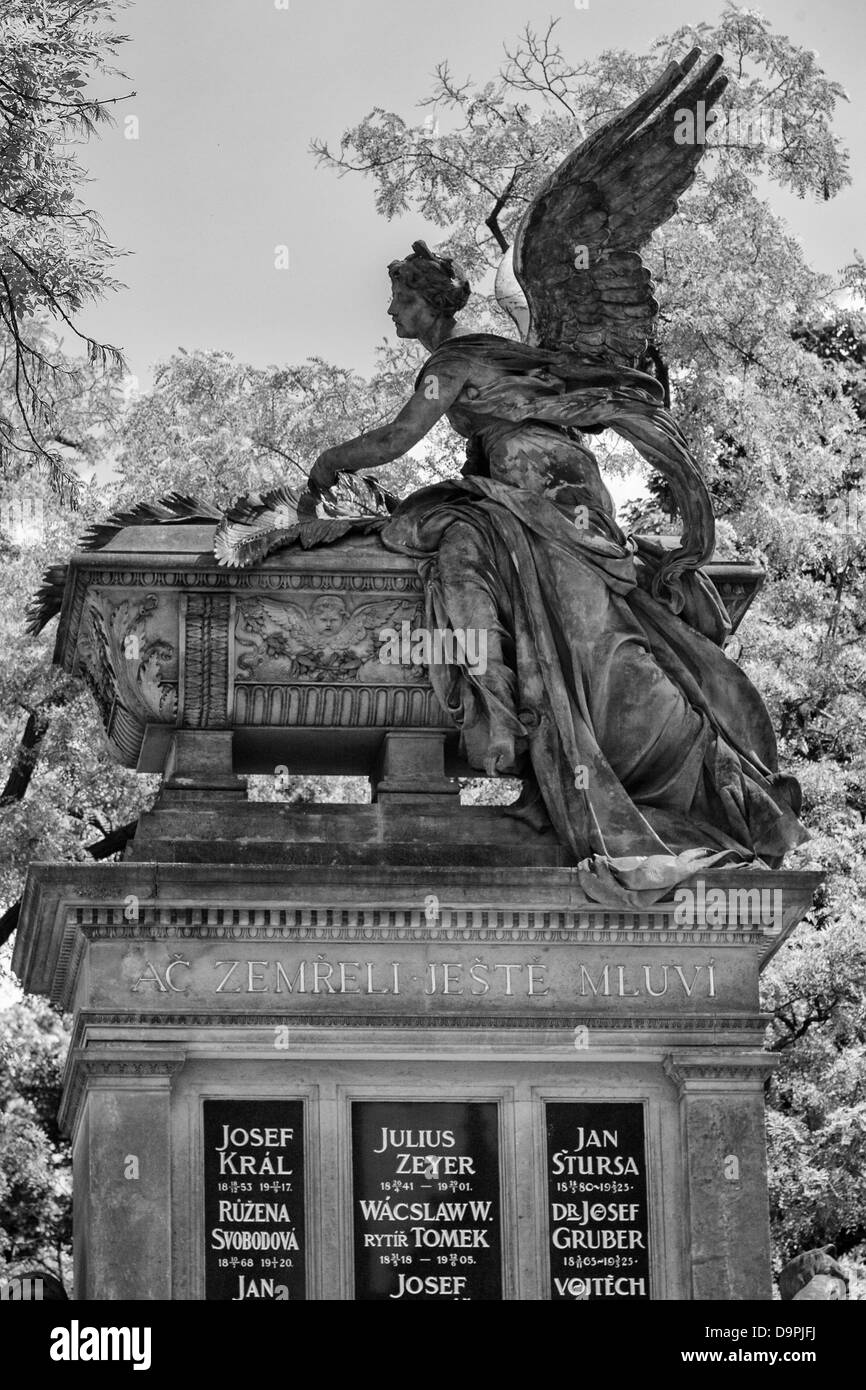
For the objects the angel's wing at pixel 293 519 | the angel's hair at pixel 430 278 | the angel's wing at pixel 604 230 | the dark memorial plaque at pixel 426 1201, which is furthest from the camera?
the angel's hair at pixel 430 278

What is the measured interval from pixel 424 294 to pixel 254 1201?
5.19 meters

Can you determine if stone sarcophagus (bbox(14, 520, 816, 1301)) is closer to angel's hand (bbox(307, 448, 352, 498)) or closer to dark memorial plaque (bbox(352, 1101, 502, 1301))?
dark memorial plaque (bbox(352, 1101, 502, 1301))

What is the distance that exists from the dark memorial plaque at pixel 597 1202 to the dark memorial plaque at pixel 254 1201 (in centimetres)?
127

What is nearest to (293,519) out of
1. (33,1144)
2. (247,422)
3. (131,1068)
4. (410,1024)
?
(410,1024)

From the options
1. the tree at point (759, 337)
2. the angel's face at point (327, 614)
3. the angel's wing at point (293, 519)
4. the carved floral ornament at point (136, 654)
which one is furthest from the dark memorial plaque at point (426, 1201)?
the tree at point (759, 337)

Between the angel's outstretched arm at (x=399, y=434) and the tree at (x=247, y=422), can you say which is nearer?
the angel's outstretched arm at (x=399, y=434)

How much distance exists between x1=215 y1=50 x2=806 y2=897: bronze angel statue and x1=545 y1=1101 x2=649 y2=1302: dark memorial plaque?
1.19 meters

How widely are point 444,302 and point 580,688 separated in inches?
98.3

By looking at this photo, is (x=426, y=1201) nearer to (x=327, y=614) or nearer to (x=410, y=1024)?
(x=410, y=1024)

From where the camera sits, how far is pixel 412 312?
15.5 metres

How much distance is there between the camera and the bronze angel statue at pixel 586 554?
14.4 metres

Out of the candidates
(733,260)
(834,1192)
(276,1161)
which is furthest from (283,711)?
(733,260)

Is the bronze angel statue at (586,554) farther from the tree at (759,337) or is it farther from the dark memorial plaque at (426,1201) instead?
the tree at (759,337)

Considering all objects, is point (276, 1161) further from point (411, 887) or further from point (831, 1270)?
point (831, 1270)
